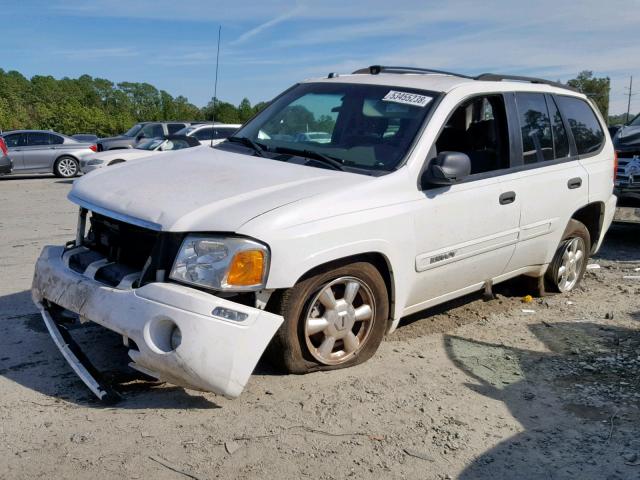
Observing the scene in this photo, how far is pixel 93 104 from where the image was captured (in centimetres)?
5653

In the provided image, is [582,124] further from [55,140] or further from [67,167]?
[55,140]

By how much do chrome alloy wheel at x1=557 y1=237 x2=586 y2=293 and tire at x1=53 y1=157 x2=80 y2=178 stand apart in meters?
15.9

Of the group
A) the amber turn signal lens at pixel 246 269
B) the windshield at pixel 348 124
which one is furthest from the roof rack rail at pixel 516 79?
the amber turn signal lens at pixel 246 269

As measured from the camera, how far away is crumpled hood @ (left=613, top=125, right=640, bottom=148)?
29.4 ft

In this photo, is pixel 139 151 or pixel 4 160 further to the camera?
pixel 4 160

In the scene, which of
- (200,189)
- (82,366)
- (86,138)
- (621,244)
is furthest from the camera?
(86,138)

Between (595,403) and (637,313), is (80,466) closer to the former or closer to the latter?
(595,403)

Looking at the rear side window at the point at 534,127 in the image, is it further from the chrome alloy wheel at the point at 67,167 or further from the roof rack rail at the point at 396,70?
the chrome alloy wheel at the point at 67,167

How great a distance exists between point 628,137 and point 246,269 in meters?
7.55

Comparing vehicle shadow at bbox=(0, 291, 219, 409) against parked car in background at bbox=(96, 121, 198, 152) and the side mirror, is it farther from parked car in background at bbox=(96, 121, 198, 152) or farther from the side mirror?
parked car in background at bbox=(96, 121, 198, 152)

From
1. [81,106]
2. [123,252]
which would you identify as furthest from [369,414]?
[81,106]

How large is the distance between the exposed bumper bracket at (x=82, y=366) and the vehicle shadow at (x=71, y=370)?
2.6 inches

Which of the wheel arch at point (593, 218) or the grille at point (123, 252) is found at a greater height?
the wheel arch at point (593, 218)

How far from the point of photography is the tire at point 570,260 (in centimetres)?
595
